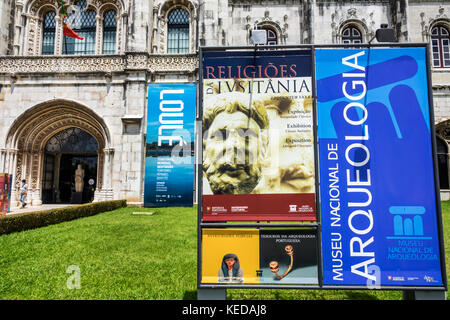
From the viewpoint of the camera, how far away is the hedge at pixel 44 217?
827 centimetres

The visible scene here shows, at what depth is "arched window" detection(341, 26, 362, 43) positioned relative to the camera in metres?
17.6

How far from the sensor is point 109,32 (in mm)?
17328

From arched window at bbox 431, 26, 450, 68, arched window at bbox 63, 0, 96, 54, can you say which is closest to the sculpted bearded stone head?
arched window at bbox 63, 0, 96, 54

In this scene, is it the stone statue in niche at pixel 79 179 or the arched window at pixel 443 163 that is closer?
the arched window at pixel 443 163

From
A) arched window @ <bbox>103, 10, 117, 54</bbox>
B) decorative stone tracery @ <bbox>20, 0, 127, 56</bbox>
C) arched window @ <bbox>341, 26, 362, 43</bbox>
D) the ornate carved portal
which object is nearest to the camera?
the ornate carved portal

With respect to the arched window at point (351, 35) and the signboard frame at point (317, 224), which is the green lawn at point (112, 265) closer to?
the signboard frame at point (317, 224)

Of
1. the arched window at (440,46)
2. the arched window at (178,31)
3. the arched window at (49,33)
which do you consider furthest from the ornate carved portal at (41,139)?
the arched window at (440,46)

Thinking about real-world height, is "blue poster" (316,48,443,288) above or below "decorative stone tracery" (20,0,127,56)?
below

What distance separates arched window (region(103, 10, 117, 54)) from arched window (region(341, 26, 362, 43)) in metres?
15.0

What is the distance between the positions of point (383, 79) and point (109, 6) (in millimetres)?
19139

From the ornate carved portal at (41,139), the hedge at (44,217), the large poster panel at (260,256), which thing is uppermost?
the ornate carved portal at (41,139)

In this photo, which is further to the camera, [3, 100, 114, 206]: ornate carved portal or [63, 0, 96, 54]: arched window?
[63, 0, 96, 54]: arched window

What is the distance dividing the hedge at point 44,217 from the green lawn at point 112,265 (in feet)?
1.44

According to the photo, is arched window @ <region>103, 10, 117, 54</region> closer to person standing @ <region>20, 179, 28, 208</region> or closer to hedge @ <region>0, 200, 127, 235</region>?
person standing @ <region>20, 179, 28, 208</region>
